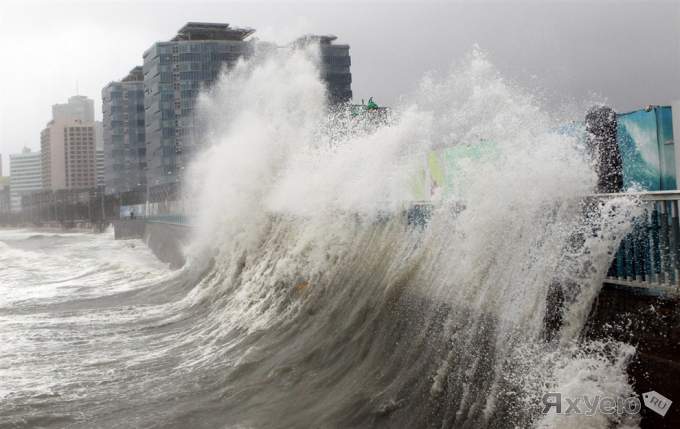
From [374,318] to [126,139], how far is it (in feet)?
407

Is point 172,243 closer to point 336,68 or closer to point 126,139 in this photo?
point 336,68

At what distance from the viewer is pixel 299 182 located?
1469 centimetres

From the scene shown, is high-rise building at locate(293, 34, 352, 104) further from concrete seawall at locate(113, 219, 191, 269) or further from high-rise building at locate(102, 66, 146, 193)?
concrete seawall at locate(113, 219, 191, 269)

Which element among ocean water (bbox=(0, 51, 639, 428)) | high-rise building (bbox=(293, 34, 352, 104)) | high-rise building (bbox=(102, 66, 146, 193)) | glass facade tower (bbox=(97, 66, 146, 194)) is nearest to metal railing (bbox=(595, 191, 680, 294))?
ocean water (bbox=(0, 51, 639, 428))

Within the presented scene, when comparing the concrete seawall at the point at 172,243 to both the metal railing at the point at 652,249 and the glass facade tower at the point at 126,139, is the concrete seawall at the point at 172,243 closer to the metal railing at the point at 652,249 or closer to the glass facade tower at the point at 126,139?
the metal railing at the point at 652,249

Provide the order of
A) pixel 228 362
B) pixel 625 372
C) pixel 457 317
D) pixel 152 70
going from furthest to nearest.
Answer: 1. pixel 152 70
2. pixel 228 362
3. pixel 457 317
4. pixel 625 372

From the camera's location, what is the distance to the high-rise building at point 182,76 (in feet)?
315

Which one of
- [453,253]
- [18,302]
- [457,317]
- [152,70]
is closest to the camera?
[457,317]

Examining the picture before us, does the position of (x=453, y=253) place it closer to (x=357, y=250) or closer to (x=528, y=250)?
(x=528, y=250)

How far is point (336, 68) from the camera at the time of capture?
3871 inches

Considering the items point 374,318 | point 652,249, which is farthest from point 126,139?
point 652,249

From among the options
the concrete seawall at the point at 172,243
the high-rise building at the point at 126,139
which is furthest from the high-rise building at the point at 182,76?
the concrete seawall at the point at 172,243

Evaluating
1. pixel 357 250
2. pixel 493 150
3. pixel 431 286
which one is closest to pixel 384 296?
pixel 431 286

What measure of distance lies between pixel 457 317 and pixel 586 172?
80.1 inches
